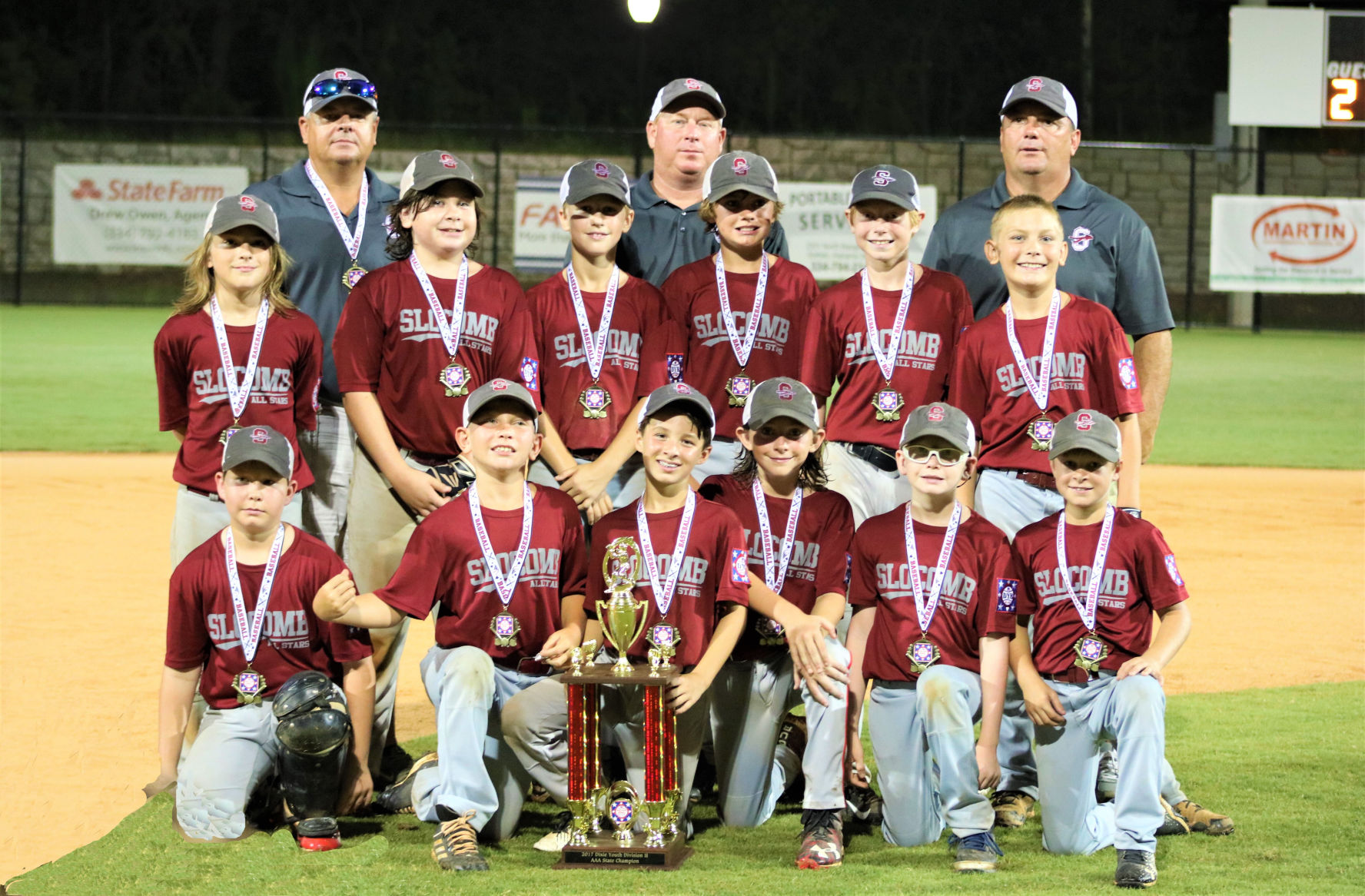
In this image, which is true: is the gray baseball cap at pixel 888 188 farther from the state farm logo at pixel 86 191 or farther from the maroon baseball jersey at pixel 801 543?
the state farm logo at pixel 86 191

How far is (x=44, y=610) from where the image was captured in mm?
8375

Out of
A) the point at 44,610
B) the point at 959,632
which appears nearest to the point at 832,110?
the point at 44,610

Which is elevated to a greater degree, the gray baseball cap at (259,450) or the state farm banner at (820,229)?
the state farm banner at (820,229)

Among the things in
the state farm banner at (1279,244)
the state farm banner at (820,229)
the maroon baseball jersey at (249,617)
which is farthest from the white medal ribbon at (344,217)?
the state farm banner at (1279,244)

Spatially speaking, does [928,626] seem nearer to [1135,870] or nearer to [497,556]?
[1135,870]

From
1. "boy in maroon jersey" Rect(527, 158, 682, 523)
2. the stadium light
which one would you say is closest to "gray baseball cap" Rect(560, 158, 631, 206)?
"boy in maroon jersey" Rect(527, 158, 682, 523)

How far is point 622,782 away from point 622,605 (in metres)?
0.56

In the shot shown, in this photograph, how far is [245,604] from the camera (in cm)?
487

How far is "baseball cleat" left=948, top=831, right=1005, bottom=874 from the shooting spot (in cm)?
444

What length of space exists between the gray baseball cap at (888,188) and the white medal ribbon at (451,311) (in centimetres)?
144

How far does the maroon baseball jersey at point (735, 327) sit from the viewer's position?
18.3 ft

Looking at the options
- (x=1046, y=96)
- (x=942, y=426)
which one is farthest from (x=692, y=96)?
(x=942, y=426)

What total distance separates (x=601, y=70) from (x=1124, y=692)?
42298mm

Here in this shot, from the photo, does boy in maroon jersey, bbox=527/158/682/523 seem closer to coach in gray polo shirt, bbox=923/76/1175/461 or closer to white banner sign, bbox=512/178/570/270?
coach in gray polo shirt, bbox=923/76/1175/461
